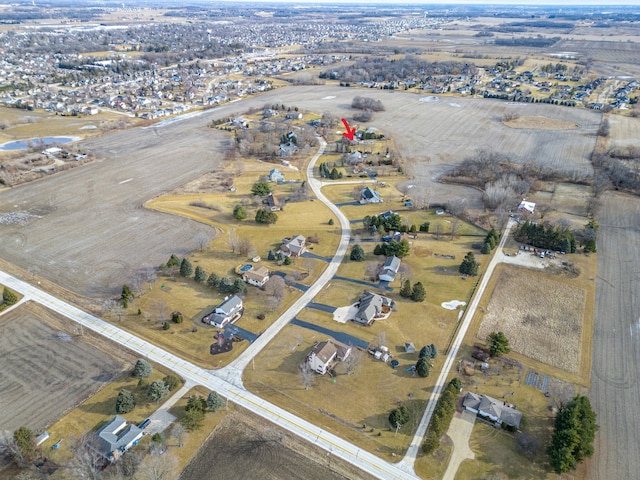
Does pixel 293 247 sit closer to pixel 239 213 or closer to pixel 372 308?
pixel 239 213

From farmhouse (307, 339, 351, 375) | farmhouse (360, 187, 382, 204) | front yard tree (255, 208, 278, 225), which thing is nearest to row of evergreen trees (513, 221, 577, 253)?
farmhouse (360, 187, 382, 204)

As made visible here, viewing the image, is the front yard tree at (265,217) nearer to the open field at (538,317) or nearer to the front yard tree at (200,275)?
the front yard tree at (200,275)

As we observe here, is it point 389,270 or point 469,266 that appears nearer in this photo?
point 389,270

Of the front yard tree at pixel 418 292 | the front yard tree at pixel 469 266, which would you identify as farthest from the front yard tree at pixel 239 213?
the front yard tree at pixel 469 266

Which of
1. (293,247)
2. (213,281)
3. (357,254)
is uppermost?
(357,254)

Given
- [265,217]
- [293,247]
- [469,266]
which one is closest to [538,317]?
[469,266]

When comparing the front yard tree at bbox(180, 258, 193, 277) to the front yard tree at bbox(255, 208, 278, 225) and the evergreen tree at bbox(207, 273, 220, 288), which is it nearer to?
the evergreen tree at bbox(207, 273, 220, 288)

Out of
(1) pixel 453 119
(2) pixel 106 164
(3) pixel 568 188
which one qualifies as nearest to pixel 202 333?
(2) pixel 106 164
